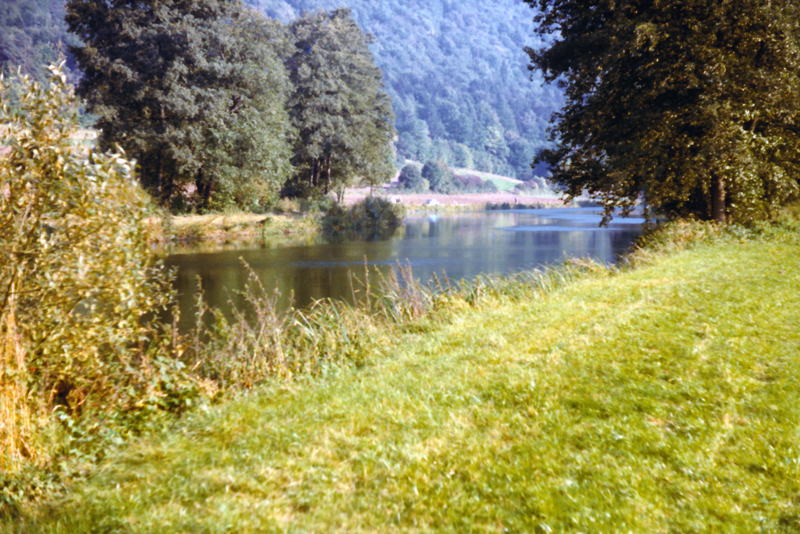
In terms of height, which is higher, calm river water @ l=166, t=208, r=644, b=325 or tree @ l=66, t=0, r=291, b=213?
tree @ l=66, t=0, r=291, b=213

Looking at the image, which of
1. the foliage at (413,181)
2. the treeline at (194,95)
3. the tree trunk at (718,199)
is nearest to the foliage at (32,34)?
the foliage at (413,181)

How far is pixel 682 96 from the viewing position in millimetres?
15430

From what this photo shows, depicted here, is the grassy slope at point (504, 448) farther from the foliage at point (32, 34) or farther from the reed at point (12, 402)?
the foliage at point (32, 34)

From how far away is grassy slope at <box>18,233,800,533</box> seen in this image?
313 centimetres

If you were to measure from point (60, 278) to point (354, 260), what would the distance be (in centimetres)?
1677

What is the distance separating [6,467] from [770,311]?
8.45 meters

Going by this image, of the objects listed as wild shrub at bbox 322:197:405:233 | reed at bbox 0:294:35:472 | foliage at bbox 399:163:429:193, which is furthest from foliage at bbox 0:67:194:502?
foliage at bbox 399:163:429:193

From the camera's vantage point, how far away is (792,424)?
406 cm

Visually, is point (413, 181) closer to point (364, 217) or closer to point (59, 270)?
point (364, 217)

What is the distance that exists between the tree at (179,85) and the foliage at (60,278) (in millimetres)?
22924

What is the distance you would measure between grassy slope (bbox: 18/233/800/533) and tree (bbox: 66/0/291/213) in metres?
24.3

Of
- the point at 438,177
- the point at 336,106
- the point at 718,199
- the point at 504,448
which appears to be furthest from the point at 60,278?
the point at 438,177

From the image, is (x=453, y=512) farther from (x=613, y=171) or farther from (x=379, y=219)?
(x=379, y=219)

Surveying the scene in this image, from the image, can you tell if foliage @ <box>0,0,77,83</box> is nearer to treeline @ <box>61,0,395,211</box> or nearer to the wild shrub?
treeline @ <box>61,0,395,211</box>
